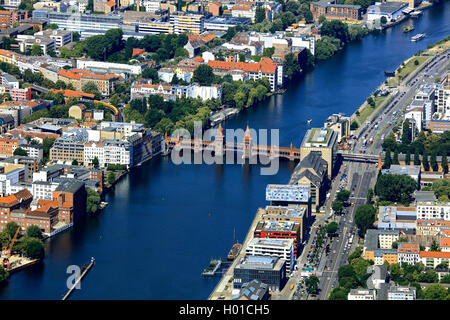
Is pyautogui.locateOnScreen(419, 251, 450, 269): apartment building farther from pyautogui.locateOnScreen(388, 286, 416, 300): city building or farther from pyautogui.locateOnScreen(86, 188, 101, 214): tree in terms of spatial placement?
pyautogui.locateOnScreen(86, 188, 101, 214): tree

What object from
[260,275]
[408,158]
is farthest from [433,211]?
[260,275]

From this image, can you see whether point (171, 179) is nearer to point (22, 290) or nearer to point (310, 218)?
point (310, 218)

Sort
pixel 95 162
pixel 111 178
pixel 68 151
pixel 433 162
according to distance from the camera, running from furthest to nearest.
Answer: pixel 68 151 → pixel 95 162 → pixel 433 162 → pixel 111 178

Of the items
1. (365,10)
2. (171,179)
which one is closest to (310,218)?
(171,179)

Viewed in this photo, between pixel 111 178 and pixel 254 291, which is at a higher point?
pixel 254 291

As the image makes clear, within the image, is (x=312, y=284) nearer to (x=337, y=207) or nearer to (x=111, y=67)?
(x=337, y=207)

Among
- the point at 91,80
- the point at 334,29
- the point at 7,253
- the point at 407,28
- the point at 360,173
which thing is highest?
the point at 334,29
